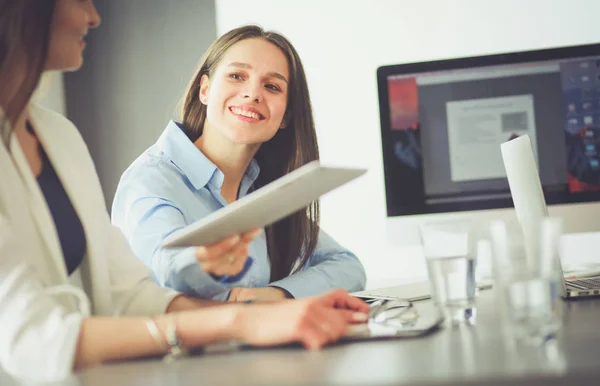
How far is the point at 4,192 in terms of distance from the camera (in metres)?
0.89

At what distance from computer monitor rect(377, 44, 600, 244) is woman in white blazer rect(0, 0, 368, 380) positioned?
3.17ft

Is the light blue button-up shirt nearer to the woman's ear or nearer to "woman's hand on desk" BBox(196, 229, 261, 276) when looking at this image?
the woman's ear

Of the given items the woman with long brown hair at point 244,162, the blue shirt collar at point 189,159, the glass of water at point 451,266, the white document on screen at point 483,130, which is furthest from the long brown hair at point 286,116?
the glass of water at point 451,266

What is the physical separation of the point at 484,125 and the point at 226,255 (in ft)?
3.63

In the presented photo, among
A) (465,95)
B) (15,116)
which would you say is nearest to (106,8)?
(465,95)

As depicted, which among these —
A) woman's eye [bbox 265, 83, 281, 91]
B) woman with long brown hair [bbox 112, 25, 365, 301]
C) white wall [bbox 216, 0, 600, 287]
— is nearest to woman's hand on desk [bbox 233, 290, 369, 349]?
woman with long brown hair [bbox 112, 25, 365, 301]

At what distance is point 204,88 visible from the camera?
193 cm

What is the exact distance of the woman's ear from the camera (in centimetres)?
192

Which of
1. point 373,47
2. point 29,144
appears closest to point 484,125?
point 373,47

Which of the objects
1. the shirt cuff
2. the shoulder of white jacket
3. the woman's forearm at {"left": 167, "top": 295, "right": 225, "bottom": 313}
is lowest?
the woman's forearm at {"left": 167, "top": 295, "right": 225, "bottom": 313}

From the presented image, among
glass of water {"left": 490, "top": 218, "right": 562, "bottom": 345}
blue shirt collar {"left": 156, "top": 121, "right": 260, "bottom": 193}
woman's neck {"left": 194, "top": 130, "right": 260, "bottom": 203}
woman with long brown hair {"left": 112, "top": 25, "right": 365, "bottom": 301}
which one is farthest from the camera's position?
woman's neck {"left": 194, "top": 130, "right": 260, "bottom": 203}

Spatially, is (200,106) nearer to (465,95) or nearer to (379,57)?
(465,95)

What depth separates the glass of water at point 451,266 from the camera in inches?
35.0

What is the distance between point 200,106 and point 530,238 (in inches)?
54.1
